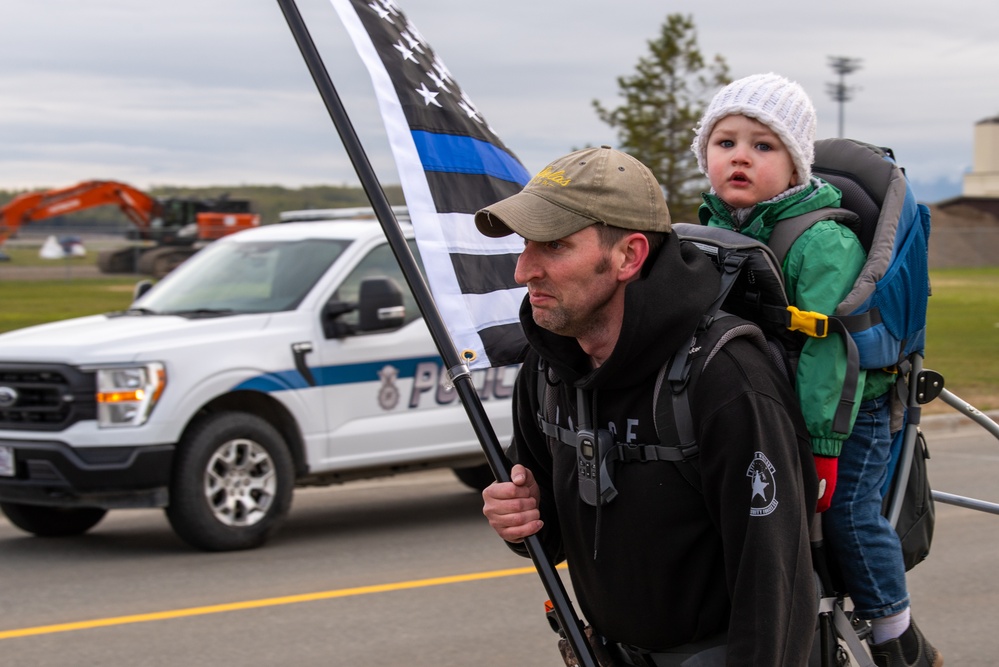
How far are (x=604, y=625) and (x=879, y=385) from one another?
0.82 meters

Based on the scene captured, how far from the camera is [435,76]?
312 cm

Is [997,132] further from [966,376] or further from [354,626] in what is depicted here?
[354,626]

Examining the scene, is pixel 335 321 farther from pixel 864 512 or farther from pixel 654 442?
pixel 654 442

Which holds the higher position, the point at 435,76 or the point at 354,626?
the point at 435,76

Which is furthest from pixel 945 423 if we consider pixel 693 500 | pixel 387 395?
pixel 693 500

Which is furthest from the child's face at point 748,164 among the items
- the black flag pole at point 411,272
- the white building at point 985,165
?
the white building at point 985,165

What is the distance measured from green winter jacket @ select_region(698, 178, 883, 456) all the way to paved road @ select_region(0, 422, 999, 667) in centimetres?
319

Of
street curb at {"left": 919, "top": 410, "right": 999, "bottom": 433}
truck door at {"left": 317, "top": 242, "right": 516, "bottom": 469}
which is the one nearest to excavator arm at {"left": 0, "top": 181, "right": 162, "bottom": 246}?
street curb at {"left": 919, "top": 410, "right": 999, "bottom": 433}

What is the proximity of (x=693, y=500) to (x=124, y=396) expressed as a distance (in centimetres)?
566

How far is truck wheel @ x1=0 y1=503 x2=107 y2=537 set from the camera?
817 cm

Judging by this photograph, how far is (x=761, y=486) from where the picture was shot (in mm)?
2246

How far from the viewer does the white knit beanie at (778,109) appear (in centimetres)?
280

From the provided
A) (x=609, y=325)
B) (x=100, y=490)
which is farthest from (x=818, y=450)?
(x=100, y=490)

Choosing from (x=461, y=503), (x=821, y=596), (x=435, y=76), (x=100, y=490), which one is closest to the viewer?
(x=821, y=596)
